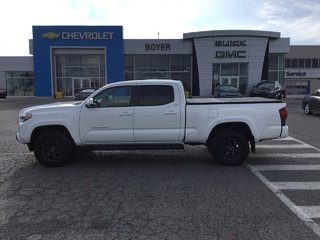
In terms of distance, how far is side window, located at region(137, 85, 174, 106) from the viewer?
769cm

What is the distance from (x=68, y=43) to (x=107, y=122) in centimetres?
3438

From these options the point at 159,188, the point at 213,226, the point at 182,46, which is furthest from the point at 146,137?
the point at 182,46

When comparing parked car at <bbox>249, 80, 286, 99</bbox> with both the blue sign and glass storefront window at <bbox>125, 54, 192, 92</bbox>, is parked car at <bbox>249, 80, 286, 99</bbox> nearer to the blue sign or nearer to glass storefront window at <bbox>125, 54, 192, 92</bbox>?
glass storefront window at <bbox>125, 54, 192, 92</bbox>

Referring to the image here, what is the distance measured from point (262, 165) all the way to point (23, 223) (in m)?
5.25

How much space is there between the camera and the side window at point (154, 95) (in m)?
7.69

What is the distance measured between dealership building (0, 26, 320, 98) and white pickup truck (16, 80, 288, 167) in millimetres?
33346

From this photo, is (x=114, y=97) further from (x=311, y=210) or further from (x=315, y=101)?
(x=315, y=101)

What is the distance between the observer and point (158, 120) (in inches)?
299

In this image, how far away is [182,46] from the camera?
4056 cm

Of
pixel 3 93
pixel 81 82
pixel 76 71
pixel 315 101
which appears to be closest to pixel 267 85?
pixel 315 101

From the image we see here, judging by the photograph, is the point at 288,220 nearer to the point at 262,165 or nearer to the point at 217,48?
the point at 262,165

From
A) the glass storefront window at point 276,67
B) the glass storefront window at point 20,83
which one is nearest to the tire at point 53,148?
the glass storefront window at point 276,67

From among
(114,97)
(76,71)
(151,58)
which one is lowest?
(114,97)

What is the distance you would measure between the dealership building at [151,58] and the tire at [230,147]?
110ft
